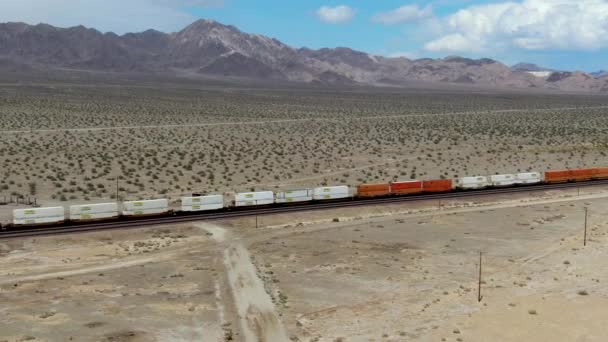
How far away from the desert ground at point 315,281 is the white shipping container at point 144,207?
3115 mm

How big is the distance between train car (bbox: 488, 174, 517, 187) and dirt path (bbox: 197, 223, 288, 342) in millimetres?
26684

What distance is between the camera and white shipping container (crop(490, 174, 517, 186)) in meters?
51.2

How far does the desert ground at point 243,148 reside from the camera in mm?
49906

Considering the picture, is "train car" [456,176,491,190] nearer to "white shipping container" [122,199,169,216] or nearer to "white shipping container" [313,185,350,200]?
"white shipping container" [313,185,350,200]

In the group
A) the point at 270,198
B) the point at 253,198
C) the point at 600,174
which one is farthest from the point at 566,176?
the point at 253,198

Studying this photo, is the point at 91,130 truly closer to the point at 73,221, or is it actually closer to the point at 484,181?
the point at 73,221

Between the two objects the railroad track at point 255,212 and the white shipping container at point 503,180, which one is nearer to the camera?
the railroad track at point 255,212

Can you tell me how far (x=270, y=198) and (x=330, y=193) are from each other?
190 inches

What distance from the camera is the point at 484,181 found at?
5059 centimetres

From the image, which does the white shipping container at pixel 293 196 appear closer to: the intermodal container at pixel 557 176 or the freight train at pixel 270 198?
the freight train at pixel 270 198

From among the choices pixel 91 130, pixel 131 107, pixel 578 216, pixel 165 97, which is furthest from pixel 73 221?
pixel 165 97

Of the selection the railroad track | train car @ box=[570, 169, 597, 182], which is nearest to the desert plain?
the railroad track

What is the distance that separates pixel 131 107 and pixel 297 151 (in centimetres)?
6261

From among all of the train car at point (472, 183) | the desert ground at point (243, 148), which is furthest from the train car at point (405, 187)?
the desert ground at point (243, 148)
